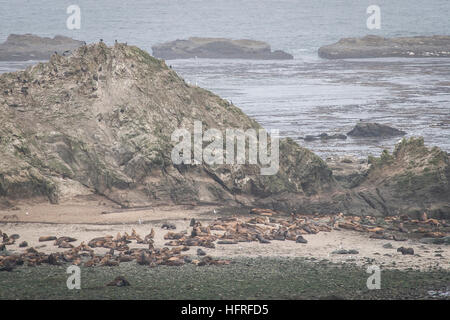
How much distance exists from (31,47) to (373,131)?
232ft

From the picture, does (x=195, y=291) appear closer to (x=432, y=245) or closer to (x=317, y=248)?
(x=317, y=248)

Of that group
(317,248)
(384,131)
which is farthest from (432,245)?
(384,131)

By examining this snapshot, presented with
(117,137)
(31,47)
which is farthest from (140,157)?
(31,47)

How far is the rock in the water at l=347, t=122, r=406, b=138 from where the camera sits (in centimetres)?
5409

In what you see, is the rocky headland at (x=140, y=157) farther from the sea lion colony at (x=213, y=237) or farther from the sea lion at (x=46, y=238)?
the sea lion at (x=46, y=238)

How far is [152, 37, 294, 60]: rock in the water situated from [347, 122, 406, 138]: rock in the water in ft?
210

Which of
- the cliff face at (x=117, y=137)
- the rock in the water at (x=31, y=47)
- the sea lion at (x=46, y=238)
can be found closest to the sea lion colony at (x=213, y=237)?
the sea lion at (x=46, y=238)

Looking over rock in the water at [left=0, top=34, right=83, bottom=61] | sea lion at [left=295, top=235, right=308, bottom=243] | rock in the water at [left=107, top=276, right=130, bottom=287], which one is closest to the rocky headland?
sea lion at [left=295, top=235, right=308, bottom=243]

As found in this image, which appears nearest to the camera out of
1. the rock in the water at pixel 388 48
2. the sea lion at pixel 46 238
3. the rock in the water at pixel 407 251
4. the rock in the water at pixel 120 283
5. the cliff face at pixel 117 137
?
the rock in the water at pixel 120 283

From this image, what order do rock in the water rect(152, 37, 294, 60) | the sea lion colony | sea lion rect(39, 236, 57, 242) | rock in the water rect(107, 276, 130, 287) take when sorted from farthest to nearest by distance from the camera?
1. rock in the water rect(152, 37, 294, 60)
2. sea lion rect(39, 236, 57, 242)
3. the sea lion colony
4. rock in the water rect(107, 276, 130, 287)

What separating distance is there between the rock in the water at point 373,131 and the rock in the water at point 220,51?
64.0 m

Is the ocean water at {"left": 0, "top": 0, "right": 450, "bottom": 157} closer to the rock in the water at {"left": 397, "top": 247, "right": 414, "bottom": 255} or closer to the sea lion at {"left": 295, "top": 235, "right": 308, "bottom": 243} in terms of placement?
the sea lion at {"left": 295, "top": 235, "right": 308, "bottom": 243}

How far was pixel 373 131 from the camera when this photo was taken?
54281 millimetres

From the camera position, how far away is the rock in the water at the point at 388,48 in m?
114
